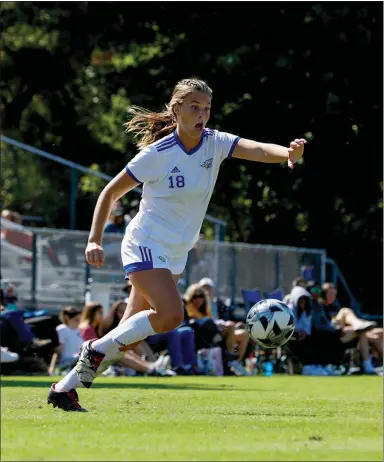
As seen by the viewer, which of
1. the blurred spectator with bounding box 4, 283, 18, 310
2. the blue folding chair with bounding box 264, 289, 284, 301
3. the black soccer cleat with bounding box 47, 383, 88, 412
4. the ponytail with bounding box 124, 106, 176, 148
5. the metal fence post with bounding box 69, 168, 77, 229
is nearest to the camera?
the black soccer cleat with bounding box 47, 383, 88, 412

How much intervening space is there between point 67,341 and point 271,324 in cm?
852

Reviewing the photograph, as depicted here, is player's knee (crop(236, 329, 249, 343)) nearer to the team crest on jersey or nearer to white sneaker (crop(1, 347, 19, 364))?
white sneaker (crop(1, 347, 19, 364))

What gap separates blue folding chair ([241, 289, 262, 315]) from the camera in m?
23.9

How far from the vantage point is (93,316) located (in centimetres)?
A: 2016

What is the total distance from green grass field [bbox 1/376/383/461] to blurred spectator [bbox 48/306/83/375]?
668 centimetres

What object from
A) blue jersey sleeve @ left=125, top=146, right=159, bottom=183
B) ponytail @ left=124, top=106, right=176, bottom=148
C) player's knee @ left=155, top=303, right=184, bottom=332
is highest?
ponytail @ left=124, top=106, right=176, bottom=148

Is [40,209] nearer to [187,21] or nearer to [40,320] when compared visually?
[187,21]

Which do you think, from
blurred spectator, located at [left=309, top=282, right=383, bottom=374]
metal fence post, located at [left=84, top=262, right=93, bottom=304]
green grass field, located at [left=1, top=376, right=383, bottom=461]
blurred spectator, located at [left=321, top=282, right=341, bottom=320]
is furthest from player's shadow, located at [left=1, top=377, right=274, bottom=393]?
blurred spectator, located at [left=321, top=282, right=341, bottom=320]

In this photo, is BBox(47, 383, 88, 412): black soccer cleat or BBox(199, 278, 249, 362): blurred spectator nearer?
BBox(47, 383, 88, 412): black soccer cleat

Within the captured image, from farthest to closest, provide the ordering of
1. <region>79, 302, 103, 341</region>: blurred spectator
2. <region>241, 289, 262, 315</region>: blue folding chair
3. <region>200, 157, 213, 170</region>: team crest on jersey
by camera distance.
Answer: <region>241, 289, 262, 315</region>: blue folding chair, <region>79, 302, 103, 341</region>: blurred spectator, <region>200, 157, 213, 170</region>: team crest on jersey

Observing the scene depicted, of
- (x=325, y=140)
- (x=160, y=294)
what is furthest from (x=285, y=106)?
(x=160, y=294)

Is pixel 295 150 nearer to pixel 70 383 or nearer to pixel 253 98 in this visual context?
pixel 70 383

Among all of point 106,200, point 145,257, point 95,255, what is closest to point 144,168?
point 106,200

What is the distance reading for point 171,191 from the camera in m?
9.45
